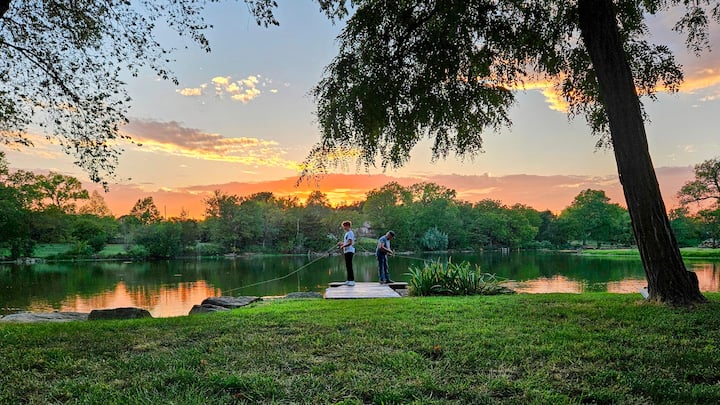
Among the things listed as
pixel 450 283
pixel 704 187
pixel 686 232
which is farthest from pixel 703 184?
pixel 450 283

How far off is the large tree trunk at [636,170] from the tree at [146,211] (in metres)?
78.0

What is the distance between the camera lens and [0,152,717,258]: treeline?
4906 cm

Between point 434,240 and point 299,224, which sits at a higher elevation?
point 299,224

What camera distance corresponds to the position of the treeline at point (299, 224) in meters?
49.1

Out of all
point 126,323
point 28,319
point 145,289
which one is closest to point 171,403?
point 126,323

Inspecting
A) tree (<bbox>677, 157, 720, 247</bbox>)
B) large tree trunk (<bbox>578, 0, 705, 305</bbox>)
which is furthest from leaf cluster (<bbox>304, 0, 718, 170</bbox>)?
tree (<bbox>677, 157, 720, 247</bbox>)

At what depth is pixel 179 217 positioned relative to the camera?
6819 cm

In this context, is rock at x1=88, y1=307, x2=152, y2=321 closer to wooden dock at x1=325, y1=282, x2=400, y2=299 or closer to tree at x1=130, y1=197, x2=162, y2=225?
wooden dock at x1=325, y1=282, x2=400, y2=299

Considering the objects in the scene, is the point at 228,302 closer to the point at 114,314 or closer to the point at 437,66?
the point at 114,314

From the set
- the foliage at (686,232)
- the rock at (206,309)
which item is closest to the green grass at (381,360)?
the rock at (206,309)

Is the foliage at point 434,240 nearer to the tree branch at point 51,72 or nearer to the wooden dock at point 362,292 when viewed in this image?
the wooden dock at point 362,292

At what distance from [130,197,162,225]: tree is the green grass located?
76.8 metres

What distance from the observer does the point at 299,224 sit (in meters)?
67.0

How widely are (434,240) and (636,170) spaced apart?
63296mm
